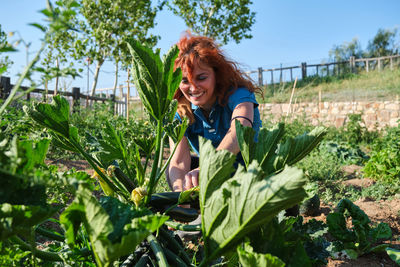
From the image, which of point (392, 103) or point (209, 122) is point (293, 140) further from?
point (392, 103)

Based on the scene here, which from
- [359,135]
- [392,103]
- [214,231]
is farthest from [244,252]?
[392,103]

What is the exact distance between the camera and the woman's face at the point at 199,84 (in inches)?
82.8

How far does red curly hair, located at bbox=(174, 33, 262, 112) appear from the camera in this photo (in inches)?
85.6

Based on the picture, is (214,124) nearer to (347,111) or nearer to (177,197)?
(177,197)

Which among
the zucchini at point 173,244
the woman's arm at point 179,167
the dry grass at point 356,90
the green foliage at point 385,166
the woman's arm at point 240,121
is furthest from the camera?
the dry grass at point 356,90

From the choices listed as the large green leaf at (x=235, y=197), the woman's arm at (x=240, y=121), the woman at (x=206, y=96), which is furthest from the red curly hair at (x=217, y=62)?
the large green leaf at (x=235, y=197)

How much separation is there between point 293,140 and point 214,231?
0.25m

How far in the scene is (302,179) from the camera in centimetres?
48

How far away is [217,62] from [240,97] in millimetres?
323

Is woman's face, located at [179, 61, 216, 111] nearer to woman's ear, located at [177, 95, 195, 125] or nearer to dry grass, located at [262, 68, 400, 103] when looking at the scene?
woman's ear, located at [177, 95, 195, 125]

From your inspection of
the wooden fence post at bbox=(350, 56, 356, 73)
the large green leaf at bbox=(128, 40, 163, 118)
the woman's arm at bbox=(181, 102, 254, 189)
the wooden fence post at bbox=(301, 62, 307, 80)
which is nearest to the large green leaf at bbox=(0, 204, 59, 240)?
the large green leaf at bbox=(128, 40, 163, 118)

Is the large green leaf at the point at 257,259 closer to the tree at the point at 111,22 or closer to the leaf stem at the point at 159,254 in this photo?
the leaf stem at the point at 159,254

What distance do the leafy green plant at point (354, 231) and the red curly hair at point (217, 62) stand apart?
1106mm

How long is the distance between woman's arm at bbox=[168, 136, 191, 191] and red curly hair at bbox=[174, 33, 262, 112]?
0.46 m
